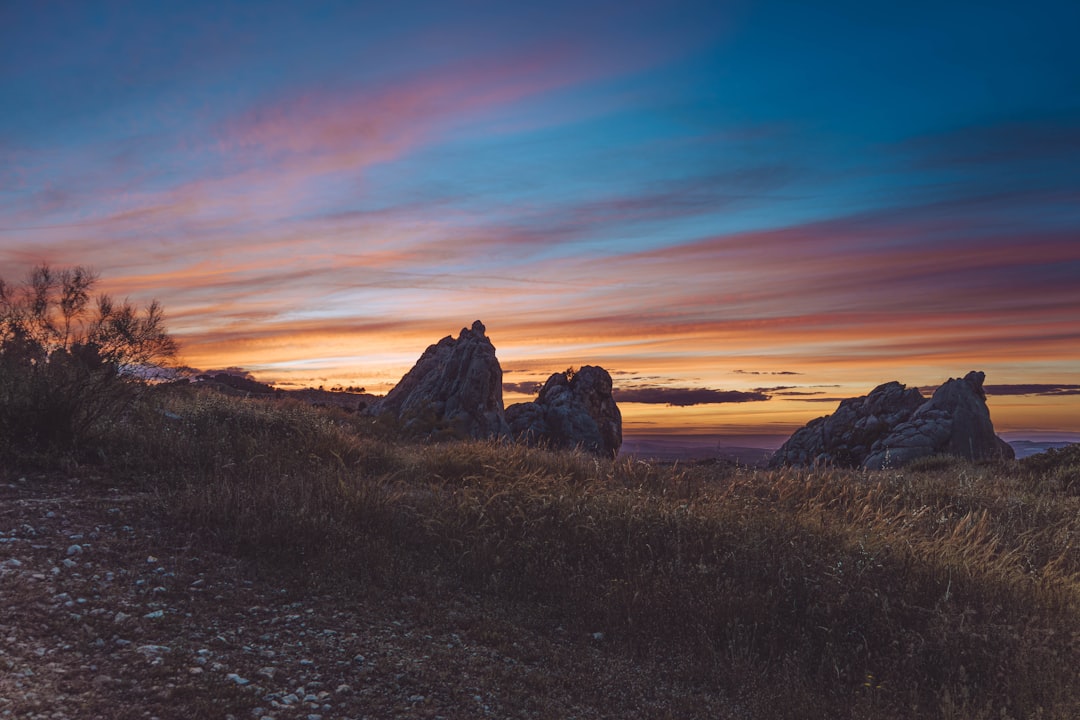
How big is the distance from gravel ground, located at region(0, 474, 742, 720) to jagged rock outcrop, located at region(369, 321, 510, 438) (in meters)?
15.6

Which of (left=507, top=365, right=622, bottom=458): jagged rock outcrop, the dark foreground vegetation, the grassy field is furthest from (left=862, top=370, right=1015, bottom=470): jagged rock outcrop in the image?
the grassy field

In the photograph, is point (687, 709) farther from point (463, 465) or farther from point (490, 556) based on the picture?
point (463, 465)

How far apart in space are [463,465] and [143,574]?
5.82 meters

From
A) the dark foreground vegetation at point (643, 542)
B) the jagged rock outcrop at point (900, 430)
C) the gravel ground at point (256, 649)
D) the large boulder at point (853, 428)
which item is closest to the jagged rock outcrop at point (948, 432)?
the jagged rock outcrop at point (900, 430)

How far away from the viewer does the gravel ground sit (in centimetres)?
533

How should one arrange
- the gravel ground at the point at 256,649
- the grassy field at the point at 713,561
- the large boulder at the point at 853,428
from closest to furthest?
the gravel ground at the point at 256,649 < the grassy field at the point at 713,561 < the large boulder at the point at 853,428

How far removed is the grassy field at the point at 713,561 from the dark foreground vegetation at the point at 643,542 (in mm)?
31

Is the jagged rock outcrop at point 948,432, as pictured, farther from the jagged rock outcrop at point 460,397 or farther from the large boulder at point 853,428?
the jagged rock outcrop at point 460,397

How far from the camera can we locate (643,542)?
8789mm

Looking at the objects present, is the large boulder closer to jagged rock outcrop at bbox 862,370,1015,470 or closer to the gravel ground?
jagged rock outcrop at bbox 862,370,1015,470

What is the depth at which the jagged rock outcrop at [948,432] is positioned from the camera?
27891mm

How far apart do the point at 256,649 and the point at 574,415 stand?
23.5 meters

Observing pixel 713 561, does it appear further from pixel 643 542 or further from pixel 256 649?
pixel 256 649

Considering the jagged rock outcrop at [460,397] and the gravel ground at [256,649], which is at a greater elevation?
the jagged rock outcrop at [460,397]
